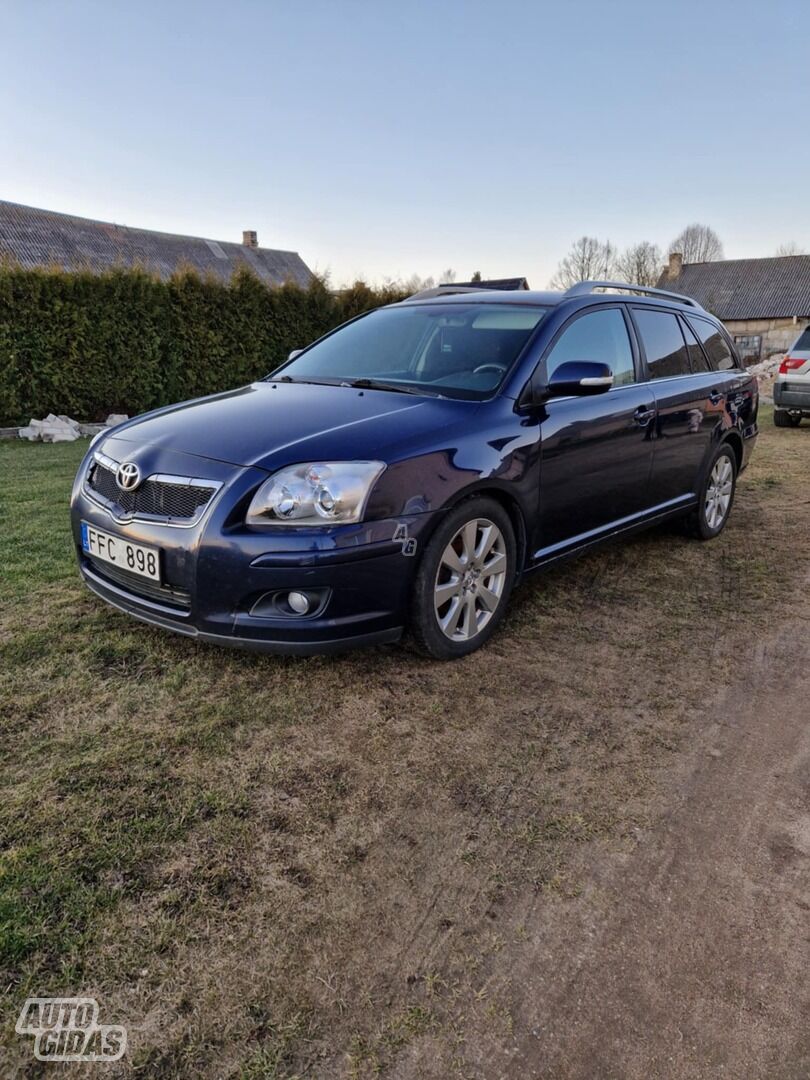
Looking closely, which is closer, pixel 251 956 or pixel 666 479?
pixel 251 956

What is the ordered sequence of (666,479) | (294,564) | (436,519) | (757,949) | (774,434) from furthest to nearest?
(774,434), (666,479), (436,519), (294,564), (757,949)

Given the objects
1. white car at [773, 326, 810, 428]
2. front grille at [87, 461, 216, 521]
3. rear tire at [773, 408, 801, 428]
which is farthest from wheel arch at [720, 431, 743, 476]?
rear tire at [773, 408, 801, 428]

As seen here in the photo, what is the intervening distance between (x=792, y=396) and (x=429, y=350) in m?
9.65

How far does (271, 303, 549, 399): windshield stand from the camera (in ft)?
11.2

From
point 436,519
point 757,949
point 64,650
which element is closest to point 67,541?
point 64,650

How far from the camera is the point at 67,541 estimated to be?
14.8 feet

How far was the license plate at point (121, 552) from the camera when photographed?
2.74 metres

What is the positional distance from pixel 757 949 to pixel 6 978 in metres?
1.70

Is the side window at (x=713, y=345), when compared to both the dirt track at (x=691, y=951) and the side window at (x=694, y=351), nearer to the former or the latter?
the side window at (x=694, y=351)

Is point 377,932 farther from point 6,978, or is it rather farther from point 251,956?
point 6,978

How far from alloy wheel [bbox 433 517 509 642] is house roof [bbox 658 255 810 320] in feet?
153

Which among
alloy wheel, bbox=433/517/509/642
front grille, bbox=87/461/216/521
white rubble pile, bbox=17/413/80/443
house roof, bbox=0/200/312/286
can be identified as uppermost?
house roof, bbox=0/200/312/286

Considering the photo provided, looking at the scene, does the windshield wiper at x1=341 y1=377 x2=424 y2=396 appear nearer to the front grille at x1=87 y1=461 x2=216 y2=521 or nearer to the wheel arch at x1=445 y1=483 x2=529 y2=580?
the wheel arch at x1=445 y1=483 x2=529 y2=580

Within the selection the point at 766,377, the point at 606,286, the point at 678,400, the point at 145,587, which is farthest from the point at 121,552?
the point at 766,377
